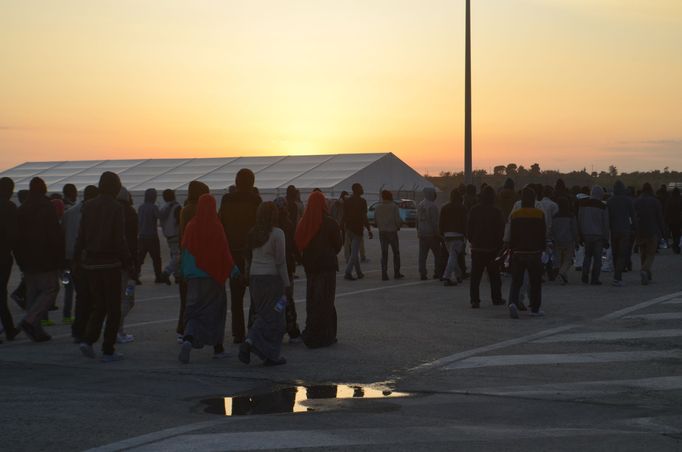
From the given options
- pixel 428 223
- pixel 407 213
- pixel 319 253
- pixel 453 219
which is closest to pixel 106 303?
pixel 319 253

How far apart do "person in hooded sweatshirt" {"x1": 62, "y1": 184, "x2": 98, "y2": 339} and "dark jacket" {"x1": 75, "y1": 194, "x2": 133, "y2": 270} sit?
26 centimetres

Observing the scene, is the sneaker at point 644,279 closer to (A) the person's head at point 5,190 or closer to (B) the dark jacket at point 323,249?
(B) the dark jacket at point 323,249

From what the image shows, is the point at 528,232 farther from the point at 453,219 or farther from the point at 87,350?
the point at 87,350

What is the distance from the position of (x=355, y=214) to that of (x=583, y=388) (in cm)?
1404

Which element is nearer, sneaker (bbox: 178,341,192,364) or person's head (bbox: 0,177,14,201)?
sneaker (bbox: 178,341,192,364)

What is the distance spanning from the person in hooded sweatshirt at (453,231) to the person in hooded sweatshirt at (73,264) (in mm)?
7937

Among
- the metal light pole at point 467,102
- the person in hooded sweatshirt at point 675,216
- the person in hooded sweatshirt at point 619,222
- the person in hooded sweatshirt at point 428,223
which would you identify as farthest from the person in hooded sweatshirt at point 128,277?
the person in hooded sweatshirt at point 675,216

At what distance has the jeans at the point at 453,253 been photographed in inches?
822

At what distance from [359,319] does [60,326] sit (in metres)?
4.23

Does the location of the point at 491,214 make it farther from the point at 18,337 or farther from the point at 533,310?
the point at 18,337

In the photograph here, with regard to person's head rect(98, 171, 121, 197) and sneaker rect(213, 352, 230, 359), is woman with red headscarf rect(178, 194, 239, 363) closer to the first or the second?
sneaker rect(213, 352, 230, 359)

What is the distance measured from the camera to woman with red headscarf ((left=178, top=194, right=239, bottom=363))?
1161 centimetres

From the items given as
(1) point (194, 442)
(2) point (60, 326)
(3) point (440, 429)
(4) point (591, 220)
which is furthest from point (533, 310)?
(1) point (194, 442)

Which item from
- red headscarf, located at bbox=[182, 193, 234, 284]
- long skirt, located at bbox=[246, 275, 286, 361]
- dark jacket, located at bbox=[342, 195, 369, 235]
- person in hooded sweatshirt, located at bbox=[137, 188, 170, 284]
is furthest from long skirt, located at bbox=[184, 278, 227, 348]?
dark jacket, located at bbox=[342, 195, 369, 235]
